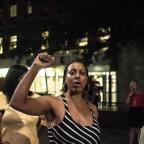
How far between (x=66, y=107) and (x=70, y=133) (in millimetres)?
216

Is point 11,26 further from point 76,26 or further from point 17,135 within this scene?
point 17,135

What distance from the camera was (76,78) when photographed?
139 inches

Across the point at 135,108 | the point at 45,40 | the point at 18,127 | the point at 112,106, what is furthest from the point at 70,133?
the point at 112,106

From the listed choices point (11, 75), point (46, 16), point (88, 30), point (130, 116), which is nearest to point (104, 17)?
point (88, 30)

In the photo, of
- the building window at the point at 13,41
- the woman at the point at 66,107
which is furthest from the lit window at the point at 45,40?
the woman at the point at 66,107

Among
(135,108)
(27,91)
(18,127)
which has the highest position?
(27,91)

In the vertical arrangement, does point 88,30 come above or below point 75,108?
above

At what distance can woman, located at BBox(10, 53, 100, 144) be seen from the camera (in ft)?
10.5

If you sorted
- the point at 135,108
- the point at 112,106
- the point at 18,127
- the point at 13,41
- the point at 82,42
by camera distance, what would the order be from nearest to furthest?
the point at 18,127, the point at 135,108, the point at 82,42, the point at 13,41, the point at 112,106

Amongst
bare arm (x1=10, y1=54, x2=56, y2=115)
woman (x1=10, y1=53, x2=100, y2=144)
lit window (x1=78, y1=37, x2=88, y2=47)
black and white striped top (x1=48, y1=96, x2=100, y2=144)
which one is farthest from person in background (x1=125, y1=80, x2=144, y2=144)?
bare arm (x1=10, y1=54, x2=56, y2=115)

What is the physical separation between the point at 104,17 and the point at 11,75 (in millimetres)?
13695

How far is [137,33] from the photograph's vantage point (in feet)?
59.1

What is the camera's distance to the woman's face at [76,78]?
3.53 metres

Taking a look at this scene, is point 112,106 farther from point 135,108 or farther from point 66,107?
point 66,107
